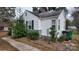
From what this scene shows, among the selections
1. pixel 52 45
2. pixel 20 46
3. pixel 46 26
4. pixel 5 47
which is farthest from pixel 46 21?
pixel 5 47

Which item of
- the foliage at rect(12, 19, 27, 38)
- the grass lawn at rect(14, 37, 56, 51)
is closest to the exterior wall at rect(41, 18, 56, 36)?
the grass lawn at rect(14, 37, 56, 51)

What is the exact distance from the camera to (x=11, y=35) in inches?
202

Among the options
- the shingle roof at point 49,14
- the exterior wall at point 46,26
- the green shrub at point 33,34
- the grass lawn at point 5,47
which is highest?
the shingle roof at point 49,14

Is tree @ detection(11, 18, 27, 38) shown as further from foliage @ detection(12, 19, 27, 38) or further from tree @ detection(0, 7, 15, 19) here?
tree @ detection(0, 7, 15, 19)

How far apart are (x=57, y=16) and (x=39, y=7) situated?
27 cm

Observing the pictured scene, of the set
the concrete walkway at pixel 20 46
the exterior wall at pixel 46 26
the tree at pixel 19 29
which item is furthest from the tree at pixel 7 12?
the exterior wall at pixel 46 26

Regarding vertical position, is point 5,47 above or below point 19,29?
below

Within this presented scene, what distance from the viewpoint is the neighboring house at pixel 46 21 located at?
5141mm

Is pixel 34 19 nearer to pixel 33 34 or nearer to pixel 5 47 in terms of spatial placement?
pixel 33 34

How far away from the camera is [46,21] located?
5.15 metres

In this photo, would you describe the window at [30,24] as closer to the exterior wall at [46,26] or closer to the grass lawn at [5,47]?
the exterior wall at [46,26]
